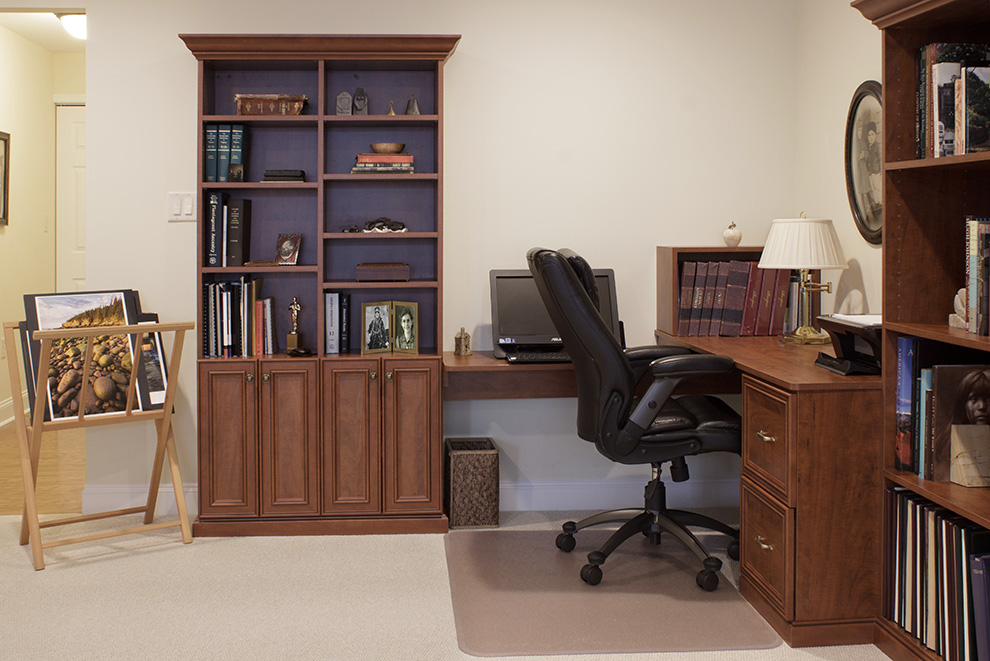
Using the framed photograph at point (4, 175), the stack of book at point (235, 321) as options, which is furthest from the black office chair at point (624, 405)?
the framed photograph at point (4, 175)

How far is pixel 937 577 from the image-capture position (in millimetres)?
2258

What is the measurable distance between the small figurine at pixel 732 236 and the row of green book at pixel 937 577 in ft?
4.86

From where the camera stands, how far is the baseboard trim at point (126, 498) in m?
3.75

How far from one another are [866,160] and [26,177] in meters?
4.93

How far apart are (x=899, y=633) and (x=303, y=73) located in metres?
2.96

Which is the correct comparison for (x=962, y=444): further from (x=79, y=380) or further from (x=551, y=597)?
(x=79, y=380)

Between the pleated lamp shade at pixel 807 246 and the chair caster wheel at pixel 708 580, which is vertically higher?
the pleated lamp shade at pixel 807 246

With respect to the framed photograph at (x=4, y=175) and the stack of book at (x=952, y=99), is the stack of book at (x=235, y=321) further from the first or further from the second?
the framed photograph at (x=4, y=175)

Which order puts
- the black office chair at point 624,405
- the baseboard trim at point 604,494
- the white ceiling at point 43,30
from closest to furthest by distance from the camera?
the black office chair at point 624,405 < the baseboard trim at point 604,494 < the white ceiling at point 43,30

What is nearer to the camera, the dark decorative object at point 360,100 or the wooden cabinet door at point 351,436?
the wooden cabinet door at point 351,436

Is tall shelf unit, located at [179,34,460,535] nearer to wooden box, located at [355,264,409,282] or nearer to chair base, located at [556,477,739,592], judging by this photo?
wooden box, located at [355,264,409,282]

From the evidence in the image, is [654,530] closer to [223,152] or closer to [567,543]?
[567,543]

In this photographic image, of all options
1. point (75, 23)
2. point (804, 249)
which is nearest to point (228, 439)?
point (804, 249)

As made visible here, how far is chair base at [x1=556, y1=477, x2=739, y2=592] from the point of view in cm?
294
